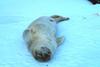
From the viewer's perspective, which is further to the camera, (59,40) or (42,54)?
(59,40)

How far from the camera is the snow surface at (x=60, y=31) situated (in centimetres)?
252

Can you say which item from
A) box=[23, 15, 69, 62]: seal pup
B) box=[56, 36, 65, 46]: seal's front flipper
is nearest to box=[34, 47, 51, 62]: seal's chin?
box=[23, 15, 69, 62]: seal pup

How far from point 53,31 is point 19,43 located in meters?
0.42

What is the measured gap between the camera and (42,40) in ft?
8.48

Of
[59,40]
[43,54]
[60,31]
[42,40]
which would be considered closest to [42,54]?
[43,54]

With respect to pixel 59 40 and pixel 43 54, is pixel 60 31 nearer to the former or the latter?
pixel 59 40

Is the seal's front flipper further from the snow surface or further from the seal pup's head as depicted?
the seal pup's head

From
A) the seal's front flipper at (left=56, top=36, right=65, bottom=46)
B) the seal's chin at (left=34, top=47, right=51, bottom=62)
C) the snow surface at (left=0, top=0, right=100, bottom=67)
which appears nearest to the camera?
the seal's chin at (left=34, top=47, right=51, bottom=62)

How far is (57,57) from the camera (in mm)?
2578

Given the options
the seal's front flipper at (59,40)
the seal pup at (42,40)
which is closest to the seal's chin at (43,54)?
the seal pup at (42,40)

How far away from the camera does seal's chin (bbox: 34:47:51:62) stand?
2.42 meters

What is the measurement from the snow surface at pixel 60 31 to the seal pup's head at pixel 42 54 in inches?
1.7

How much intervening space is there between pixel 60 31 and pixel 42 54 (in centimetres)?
92

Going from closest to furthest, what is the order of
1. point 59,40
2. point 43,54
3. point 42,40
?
point 43,54
point 42,40
point 59,40
